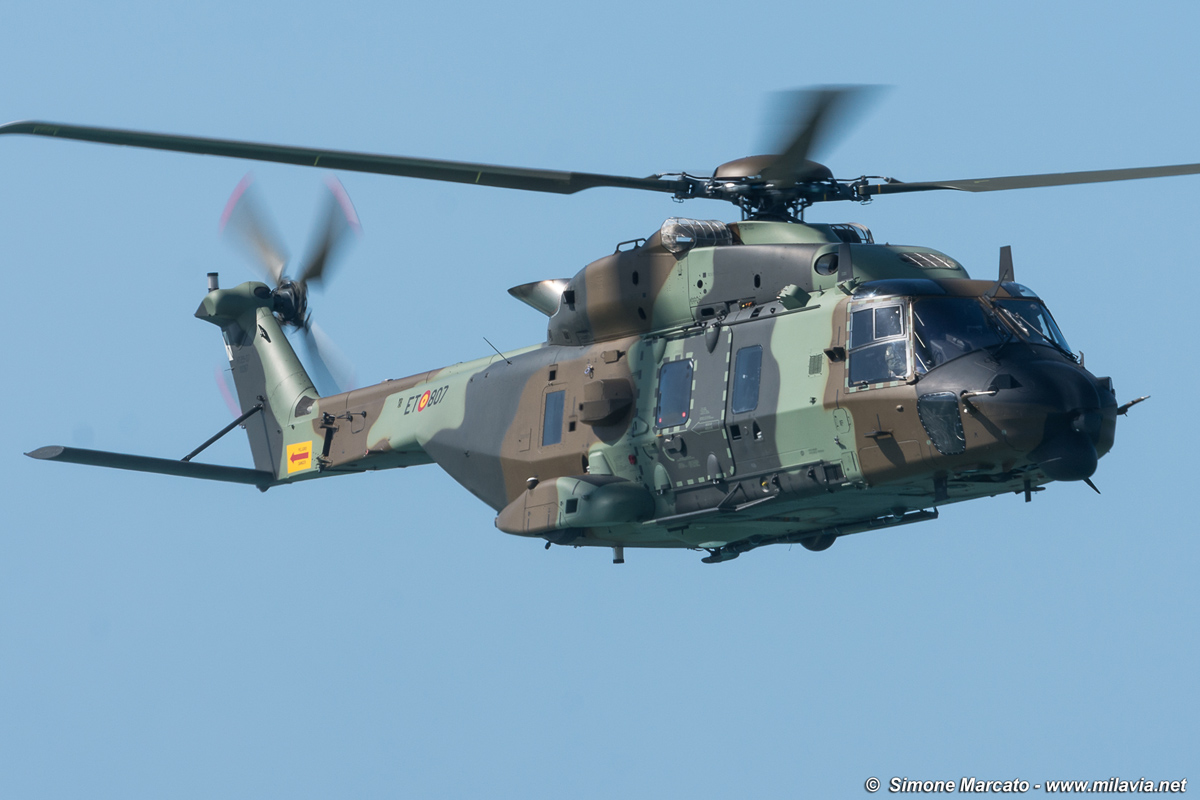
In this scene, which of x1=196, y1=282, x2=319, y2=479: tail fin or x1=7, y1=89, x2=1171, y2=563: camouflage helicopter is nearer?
x1=7, y1=89, x2=1171, y2=563: camouflage helicopter

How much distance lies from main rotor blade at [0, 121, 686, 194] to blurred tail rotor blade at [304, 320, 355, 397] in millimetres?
8657

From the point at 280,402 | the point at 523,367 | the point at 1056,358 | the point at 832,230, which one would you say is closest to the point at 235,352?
the point at 280,402

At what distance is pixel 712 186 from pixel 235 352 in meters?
11.0

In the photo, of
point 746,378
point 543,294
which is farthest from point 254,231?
point 746,378

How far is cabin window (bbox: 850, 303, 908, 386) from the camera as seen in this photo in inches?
638

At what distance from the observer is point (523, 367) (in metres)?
20.4

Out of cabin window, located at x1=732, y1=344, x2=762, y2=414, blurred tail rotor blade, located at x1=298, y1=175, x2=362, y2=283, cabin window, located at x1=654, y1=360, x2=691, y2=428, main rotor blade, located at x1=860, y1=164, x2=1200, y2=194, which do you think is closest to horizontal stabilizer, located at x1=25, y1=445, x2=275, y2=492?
blurred tail rotor blade, located at x1=298, y1=175, x2=362, y2=283

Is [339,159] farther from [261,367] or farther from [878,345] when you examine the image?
[261,367]

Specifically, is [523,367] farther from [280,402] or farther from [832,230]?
[280,402]

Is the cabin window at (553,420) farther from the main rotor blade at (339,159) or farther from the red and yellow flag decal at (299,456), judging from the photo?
the red and yellow flag decal at (299,456)

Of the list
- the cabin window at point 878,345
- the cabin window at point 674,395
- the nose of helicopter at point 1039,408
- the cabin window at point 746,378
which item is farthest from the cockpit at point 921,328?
the cabin window at point 674,395

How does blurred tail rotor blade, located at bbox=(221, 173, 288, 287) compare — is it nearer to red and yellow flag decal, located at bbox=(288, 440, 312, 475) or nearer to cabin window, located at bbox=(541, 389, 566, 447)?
red and yellow flag decal, located at bbox=(288, 440, 312, 475)

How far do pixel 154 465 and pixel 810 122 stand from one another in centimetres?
1088

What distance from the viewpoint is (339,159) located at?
16.9 metres
